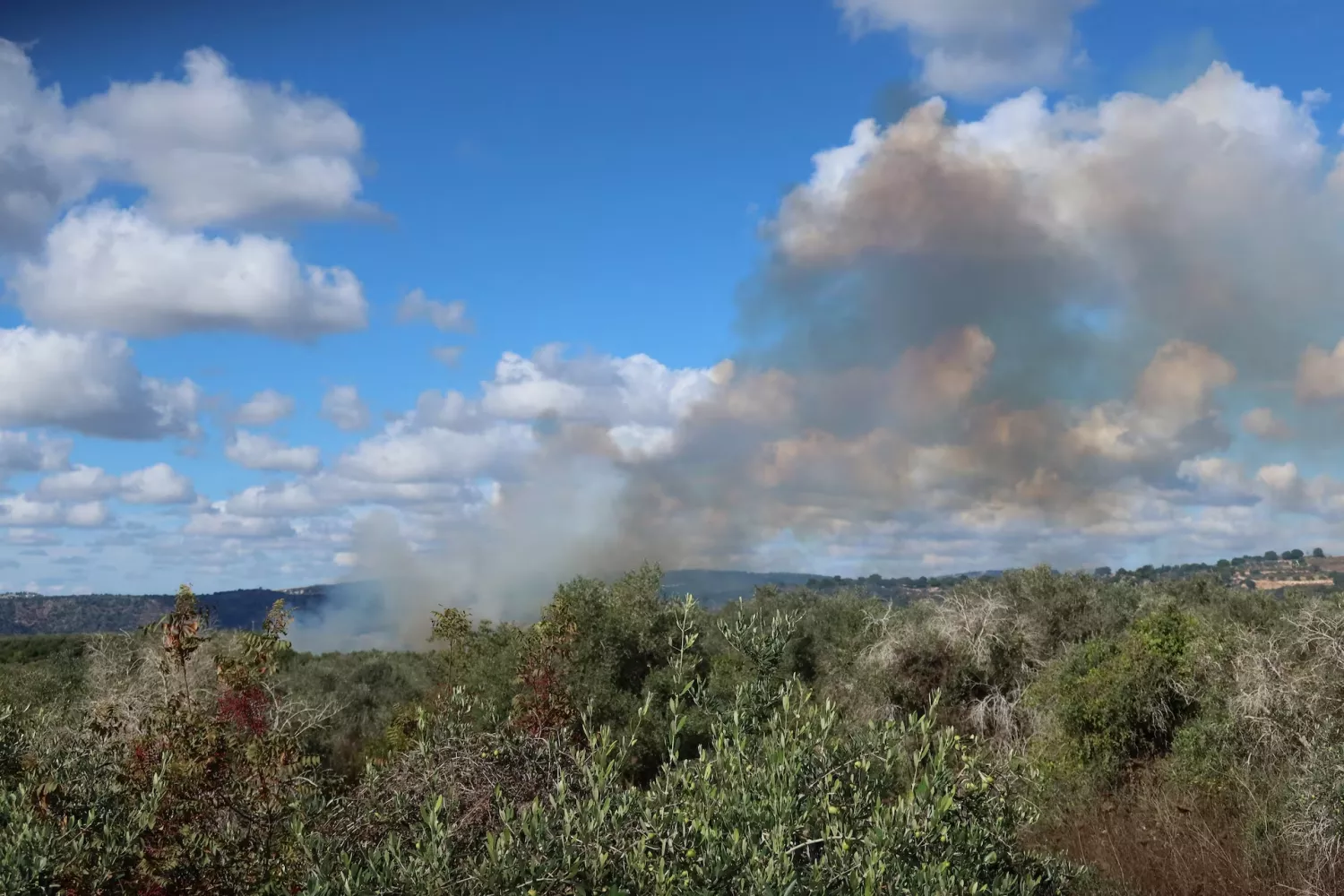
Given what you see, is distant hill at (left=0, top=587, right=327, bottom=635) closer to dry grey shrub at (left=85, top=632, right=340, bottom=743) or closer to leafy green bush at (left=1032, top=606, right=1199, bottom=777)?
dry grey shrub at (left=85, top=632, right=340, bottom=743)

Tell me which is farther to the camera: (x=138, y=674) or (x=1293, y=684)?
(x=138, y=674)

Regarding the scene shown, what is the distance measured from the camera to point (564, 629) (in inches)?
925

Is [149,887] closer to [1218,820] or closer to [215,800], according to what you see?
[215,800]

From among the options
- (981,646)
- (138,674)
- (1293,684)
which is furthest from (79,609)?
(1293,684)

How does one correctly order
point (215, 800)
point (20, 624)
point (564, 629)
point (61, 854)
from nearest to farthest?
point (61, 854)
point (215, 800)
point (564, 629)
point (20, 624)

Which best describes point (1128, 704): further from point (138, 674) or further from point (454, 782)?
point (138, 674)

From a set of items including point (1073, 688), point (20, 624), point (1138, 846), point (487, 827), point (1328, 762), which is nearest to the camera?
point (487, 827)

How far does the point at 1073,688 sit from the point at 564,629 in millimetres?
12564

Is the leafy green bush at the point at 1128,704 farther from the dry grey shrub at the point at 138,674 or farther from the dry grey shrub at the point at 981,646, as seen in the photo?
the dry grey shrub at the point at 138,674

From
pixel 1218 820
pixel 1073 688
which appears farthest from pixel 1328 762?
pixel 1073 688

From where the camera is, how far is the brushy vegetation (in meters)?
5.54

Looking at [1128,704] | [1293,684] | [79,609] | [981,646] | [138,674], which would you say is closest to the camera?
[1293,684]

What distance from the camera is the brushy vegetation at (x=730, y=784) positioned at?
5543 mm

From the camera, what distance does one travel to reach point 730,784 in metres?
6.16
